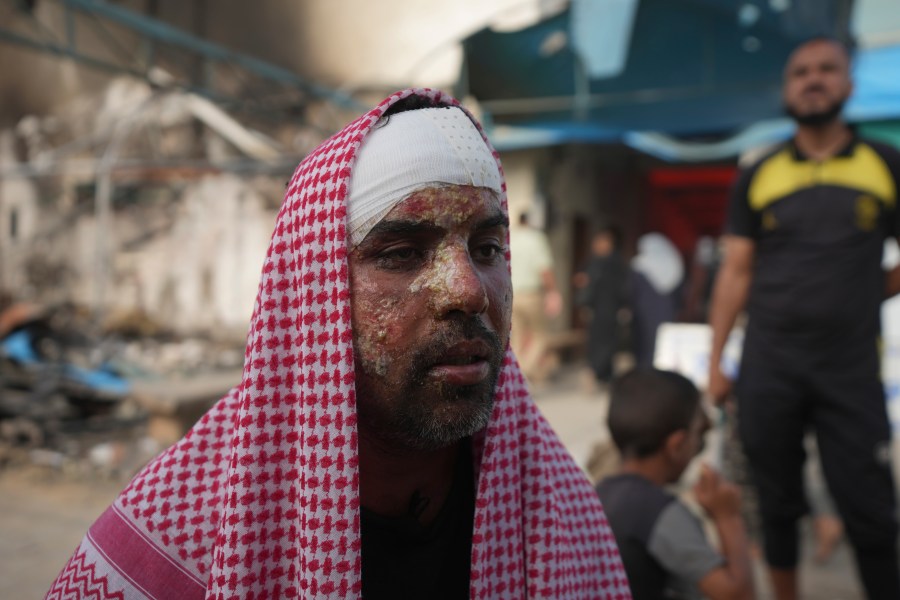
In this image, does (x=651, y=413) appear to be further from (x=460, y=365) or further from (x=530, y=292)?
(x=530, y=292)

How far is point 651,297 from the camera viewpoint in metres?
7.99

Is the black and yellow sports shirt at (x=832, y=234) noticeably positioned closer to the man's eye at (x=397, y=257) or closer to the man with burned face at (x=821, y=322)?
the man with burned face at (x=821, y=322)

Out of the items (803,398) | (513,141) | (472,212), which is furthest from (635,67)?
(472,212)

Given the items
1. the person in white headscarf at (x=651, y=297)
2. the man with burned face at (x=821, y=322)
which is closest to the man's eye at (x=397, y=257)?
the man with burned face at (x=821, y=322)

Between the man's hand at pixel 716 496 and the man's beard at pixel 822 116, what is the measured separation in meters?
1.49

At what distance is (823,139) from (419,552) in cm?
237

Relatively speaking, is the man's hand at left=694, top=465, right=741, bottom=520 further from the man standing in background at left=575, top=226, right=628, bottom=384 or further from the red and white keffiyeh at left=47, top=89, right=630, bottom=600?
the man standing in background at left=575, top=226, right=628, bottom=384

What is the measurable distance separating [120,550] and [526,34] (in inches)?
291

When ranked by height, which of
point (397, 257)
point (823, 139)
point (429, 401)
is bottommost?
point (429, 401)

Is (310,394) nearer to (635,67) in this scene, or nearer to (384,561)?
(384,561)

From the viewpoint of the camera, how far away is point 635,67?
7629mm

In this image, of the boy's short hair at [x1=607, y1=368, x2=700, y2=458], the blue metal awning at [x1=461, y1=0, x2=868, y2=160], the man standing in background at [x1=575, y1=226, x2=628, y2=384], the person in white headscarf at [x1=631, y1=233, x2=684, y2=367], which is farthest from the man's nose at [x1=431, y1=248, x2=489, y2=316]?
the man standing in background at [x1=575, y1=226, x2=628, y2=384]

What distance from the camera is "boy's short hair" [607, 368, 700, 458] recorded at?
7.63 feet

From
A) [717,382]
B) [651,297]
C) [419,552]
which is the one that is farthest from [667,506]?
[651,297]
